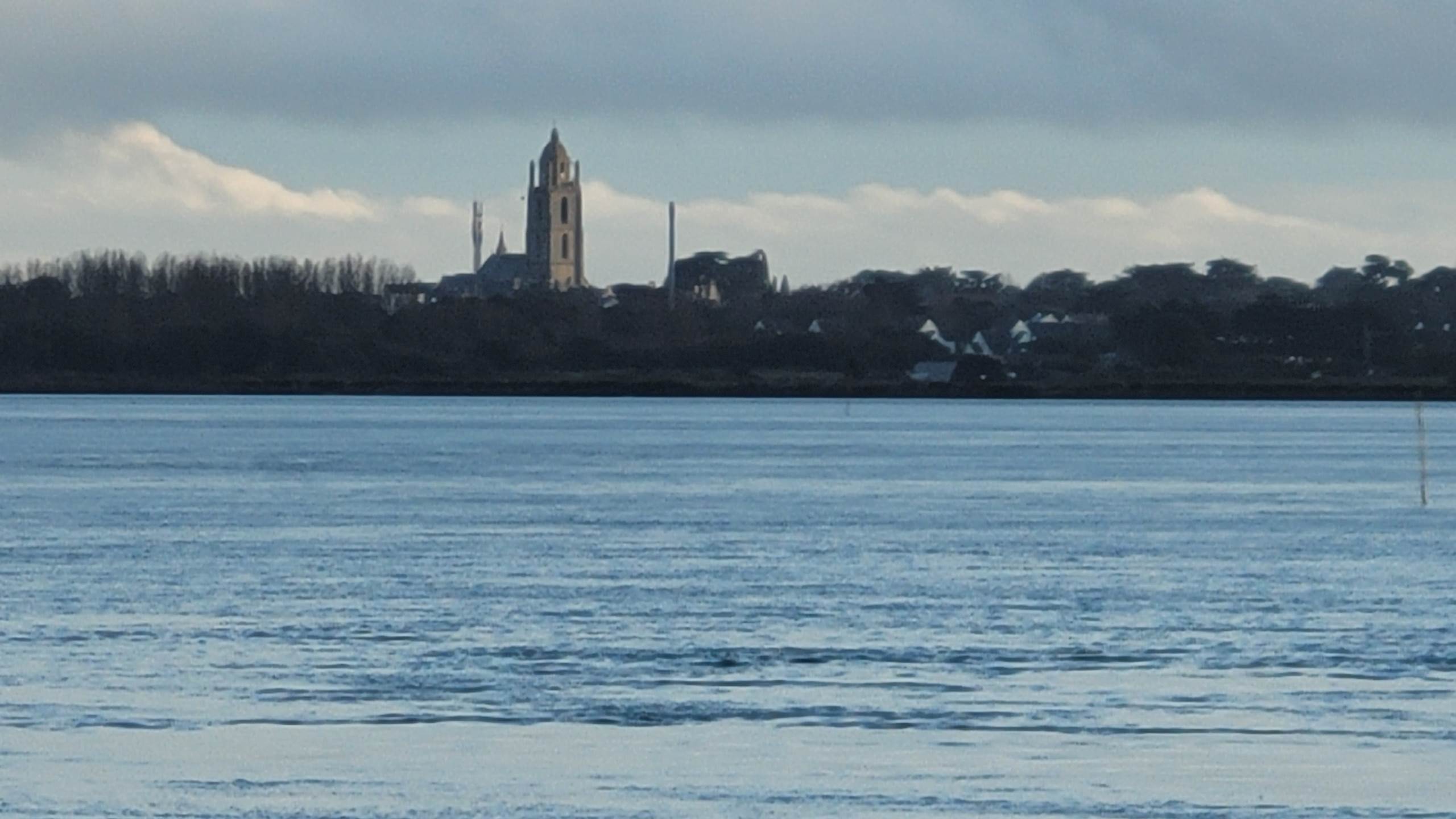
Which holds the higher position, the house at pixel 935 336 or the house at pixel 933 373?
the house at pixel 935 336

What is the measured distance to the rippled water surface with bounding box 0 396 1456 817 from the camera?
16672 millimetres

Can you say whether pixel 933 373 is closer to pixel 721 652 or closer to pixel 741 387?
pixel 741 387

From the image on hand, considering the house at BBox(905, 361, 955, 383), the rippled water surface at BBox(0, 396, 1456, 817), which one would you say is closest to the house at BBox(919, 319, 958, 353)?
the house at BBox(905, 361, 955, 383)

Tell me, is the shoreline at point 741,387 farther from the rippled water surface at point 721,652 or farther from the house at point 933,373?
the rippled water surface at point 721,652

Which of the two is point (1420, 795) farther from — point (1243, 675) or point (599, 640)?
point (599, 640)

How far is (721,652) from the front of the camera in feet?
78.2

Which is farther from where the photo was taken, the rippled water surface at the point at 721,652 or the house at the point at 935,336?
the house at the point at 935,336

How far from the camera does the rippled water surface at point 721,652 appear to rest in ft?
54.7

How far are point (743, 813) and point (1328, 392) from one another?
538 ft

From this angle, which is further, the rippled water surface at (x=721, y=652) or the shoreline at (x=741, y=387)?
the shoreline at (x=741, y=387)

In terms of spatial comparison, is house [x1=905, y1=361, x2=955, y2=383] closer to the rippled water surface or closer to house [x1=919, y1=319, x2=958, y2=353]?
house [x1=919, y1=319, x2=958, y2=353]

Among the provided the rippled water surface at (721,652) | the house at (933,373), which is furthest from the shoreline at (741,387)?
the rippled water surface at (721,652)

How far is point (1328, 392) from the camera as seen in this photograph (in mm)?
175250

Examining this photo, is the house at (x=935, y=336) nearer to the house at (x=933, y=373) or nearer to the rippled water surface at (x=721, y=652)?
the house at (x=933, y=373)
